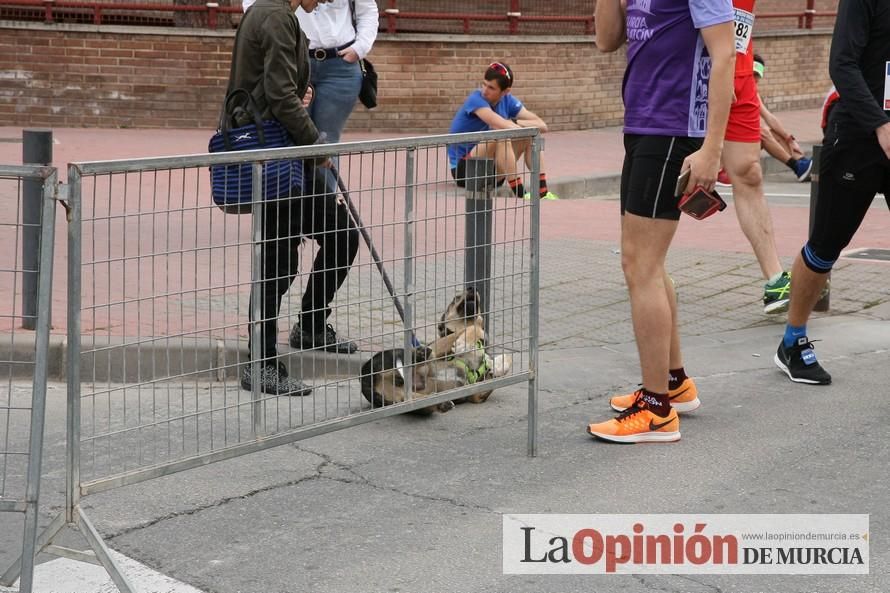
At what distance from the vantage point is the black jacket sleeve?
5.95 m

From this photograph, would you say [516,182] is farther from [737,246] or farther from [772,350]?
[737,246]

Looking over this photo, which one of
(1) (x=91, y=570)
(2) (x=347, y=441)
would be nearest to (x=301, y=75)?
(2) (x=347, y=441)

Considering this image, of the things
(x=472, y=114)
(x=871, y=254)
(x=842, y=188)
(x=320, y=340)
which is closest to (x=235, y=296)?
(x=320, y=340)

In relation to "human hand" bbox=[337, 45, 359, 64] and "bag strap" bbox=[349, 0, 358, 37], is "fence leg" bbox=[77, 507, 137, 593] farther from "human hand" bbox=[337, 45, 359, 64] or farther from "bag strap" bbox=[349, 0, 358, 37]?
"bag strap" bbox=[349, 0, 358, 37]

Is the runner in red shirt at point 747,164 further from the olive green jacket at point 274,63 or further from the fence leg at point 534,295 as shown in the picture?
the fence leg at point 534,295

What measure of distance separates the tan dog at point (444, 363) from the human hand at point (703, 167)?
949mm

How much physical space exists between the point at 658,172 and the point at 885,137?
4.36 feet

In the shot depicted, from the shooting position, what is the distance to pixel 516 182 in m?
5.48

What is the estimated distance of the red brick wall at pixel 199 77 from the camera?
17797 millimetres

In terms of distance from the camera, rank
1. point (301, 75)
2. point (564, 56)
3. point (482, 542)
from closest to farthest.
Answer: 1. point (482, 542)
2. point (301, 75)
3. point (564, 56)

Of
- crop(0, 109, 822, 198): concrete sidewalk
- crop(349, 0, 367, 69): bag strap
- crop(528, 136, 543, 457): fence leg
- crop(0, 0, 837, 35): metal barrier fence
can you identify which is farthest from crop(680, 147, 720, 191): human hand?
crop(0, 0, 837, 35): metal barrier fence

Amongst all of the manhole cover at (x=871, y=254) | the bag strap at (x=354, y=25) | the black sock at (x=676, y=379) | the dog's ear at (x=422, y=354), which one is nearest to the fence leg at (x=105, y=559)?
the dog's ear at (x=422, y=354)

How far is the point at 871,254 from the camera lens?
9.91 metres

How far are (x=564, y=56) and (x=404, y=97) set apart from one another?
2.78 metres
